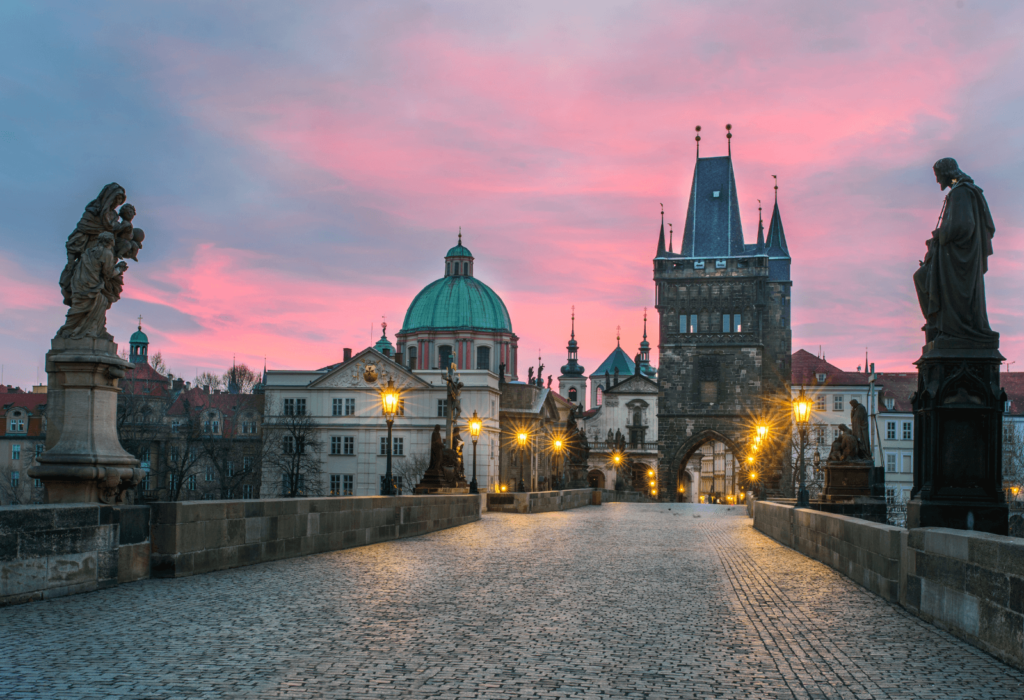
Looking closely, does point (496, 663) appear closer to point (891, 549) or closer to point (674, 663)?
point (674, 663)

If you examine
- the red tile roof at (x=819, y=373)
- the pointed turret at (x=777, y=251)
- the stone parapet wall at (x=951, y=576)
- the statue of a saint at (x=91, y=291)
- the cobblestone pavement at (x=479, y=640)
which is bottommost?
the cobblestone pavement at (x=479, y=640)

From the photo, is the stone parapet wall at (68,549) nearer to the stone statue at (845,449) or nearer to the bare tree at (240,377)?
the stone statue at (845,449)

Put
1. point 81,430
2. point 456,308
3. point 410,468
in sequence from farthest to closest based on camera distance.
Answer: point 456,308, point 410,468, point 81,430

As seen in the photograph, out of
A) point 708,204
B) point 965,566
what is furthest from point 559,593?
point 708,204

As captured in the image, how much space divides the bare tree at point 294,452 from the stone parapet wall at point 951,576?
64087 millimetres

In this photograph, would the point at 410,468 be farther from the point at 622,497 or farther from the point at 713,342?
the point at 713,342

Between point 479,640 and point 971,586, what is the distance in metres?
3.78

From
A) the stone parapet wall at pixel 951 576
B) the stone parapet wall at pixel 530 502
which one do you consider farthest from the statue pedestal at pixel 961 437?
the stone parapet wall at pixel 530 502

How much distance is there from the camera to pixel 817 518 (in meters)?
15.0

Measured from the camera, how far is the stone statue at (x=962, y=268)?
1024 cm

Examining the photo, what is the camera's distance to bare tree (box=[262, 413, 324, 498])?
7331 cm

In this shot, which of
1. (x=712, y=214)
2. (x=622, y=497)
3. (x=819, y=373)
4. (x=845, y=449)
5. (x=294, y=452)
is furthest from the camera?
(x=819, y=373)

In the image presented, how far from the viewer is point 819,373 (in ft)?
283

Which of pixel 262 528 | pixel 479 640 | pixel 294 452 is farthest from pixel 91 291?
pixel 294 452
